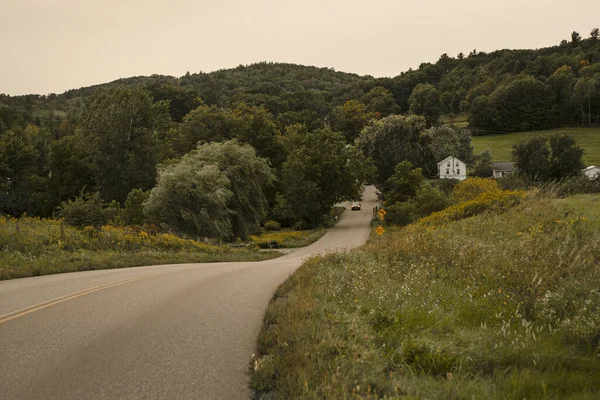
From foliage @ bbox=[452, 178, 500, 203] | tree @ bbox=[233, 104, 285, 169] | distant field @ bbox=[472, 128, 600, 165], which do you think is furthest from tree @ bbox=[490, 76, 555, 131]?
foliage @ bbox=[452, 178, 500, 203]

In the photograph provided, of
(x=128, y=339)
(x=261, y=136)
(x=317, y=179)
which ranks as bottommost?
(x=317, y=179)

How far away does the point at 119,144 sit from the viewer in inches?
2552

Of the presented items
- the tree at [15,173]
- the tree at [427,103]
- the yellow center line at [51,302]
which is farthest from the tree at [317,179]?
the tree at [427,103]

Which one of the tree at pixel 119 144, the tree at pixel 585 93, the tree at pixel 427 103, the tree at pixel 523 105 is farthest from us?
the tree at pixel 427 103

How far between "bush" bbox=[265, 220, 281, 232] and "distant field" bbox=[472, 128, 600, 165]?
193 ft

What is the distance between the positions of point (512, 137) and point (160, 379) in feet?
409

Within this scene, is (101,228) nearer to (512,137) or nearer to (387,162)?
(387,162)

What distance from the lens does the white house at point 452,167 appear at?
9628 centimetres

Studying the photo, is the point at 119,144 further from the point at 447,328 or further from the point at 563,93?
the point at 563,93

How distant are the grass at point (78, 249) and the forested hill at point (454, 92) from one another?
76929 mm

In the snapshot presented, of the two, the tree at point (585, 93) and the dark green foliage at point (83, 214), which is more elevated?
the tree at point (585, 93)

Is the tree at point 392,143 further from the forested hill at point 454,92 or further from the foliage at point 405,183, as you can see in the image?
the forested hill at point 454,92

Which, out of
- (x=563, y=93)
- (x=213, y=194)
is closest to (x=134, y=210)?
(x=213, y=194)

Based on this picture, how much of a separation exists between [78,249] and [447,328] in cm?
1826
